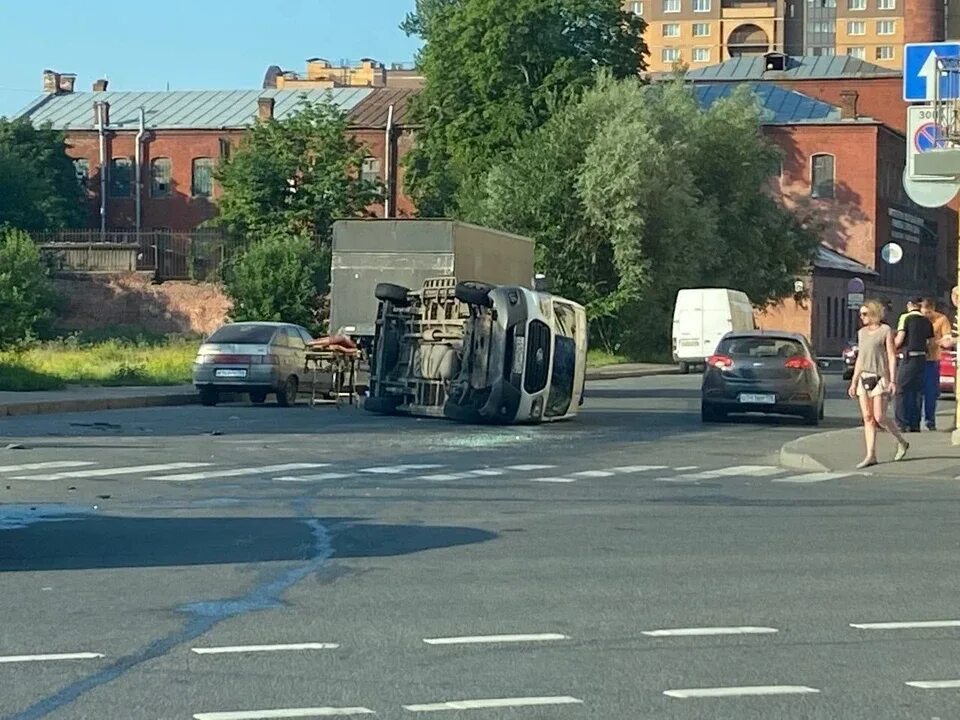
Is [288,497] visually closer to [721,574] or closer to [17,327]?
[721,574]

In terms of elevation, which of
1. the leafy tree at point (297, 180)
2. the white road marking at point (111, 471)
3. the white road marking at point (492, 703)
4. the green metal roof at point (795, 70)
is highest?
the green metal roof at point (795, 70)

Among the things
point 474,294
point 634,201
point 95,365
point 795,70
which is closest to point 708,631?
point 474,294

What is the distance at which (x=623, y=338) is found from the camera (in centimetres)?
6269

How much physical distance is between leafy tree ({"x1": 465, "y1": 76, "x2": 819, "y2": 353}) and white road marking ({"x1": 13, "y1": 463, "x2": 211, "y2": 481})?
139ft

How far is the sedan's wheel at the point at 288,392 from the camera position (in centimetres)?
3319

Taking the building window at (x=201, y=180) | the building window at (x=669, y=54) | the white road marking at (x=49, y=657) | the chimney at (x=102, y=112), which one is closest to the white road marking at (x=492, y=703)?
the white road marking at (x=49, y=657)

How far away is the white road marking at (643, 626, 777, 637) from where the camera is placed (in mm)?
8922

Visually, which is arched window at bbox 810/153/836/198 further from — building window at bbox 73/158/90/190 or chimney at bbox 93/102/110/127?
A: building window at bbox 73/158/90/190

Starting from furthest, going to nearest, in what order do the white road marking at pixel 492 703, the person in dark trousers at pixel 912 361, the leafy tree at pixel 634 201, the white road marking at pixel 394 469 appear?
the leafy tree at pixel 634 201 < the person in dark trousers at pixel 912 361 < the white road marking at pixel 394 469 < the white road marking at pixel 492 703

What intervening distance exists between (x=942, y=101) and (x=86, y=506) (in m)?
12.4

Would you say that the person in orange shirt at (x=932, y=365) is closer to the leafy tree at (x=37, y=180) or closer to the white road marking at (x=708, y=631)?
the white road marking at (x=708, y=631)

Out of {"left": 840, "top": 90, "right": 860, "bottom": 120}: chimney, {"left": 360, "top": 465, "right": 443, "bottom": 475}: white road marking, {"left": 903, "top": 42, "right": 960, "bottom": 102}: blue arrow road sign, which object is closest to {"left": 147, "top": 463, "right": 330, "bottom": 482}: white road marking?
{"left": 360, "top": 465, "right": 443, "bottom": 475}: white road marking

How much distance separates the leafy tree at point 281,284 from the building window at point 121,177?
37082 millimetres

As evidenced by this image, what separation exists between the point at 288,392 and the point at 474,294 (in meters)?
7.62
